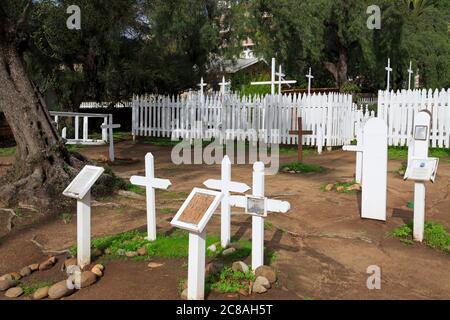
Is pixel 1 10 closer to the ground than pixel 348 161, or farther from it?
farther from it

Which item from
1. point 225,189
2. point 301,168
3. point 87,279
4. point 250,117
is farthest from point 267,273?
point 250,117

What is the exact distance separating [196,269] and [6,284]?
1870 mm

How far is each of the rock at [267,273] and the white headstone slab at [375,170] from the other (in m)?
2.39

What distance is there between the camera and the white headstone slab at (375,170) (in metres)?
5.64

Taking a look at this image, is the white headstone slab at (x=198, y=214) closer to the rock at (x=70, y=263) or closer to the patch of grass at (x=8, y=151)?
the rock at (x=70, y=263)

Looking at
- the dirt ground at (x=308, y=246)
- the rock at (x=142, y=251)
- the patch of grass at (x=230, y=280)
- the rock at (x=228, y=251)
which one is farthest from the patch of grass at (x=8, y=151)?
the patch of grass at (x=230, y=280)

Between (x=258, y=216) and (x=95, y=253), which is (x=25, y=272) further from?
(x=258, y=216)

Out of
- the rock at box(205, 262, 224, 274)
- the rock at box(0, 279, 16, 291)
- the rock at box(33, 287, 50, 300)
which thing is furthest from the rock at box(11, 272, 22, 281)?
the rock at box(205, 262, 224, 274)

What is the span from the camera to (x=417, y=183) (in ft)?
16.9

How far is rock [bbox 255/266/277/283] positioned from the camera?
3.92 metres

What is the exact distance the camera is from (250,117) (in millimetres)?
15727

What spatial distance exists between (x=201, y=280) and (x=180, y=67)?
57.6ft
